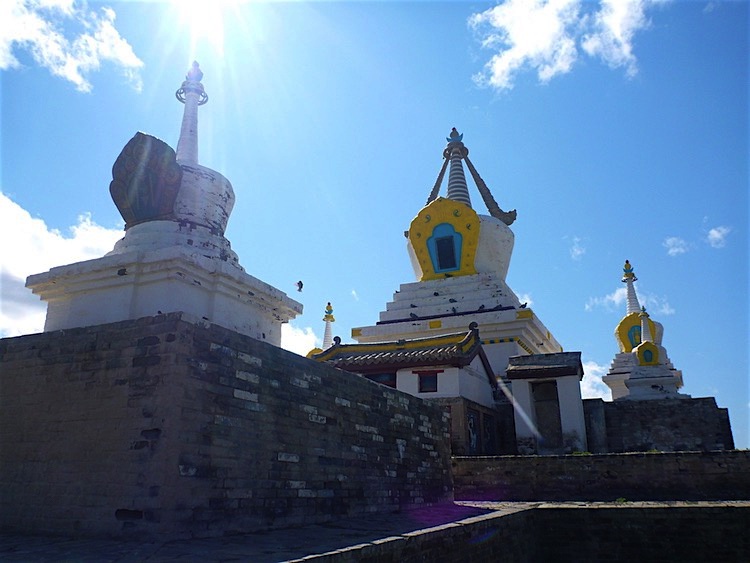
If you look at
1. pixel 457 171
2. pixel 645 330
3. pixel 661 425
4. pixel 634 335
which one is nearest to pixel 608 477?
pixel 661 425

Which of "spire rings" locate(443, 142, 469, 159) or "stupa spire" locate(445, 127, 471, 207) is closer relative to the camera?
"stupa spire" locate(445, 127, 471, 207)

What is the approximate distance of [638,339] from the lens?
30.2m

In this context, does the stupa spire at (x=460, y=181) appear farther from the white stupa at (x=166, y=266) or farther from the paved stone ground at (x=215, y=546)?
the paved stone ground at (x=215, y=546)

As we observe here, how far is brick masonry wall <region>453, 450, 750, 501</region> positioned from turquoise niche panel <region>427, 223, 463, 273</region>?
35.8 ft

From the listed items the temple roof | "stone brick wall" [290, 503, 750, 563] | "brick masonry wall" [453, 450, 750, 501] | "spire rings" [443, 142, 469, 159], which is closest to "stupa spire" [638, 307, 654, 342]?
"spire rings" [443, 142, 469, 159]

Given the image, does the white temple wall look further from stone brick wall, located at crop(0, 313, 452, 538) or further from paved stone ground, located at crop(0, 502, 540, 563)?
paved stone ground, located at crop(0, 502, 540, 563)

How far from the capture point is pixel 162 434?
555 centimetres

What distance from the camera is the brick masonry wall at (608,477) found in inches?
431

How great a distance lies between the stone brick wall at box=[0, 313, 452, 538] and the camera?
5.55 meters

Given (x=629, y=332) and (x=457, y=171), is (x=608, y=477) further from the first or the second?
(x=629, y=332)

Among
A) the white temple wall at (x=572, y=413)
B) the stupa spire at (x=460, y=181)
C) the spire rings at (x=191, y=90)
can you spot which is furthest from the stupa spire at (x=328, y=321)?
the spire rings at (x=191, y=90)

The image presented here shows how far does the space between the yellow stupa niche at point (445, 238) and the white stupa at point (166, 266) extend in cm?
1326

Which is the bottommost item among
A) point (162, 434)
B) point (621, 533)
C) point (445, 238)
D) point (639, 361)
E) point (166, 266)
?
point (621, 533)

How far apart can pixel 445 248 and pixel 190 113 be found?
13.7 m
